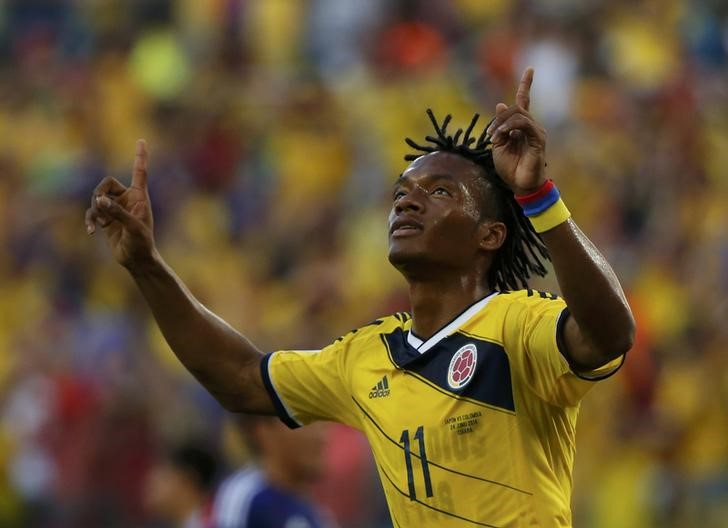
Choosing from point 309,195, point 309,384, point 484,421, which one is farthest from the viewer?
point 309,195

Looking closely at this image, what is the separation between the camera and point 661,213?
33.9 ft

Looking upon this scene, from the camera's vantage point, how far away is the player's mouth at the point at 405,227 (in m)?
4.65

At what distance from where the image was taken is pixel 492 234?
15.7ft

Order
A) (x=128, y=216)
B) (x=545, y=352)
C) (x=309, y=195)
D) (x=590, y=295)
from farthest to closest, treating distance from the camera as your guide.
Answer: (x=309, y=195) < (x=128, y=216) < (x=545, y=352) < (x=590, y=295)

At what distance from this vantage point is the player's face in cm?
465

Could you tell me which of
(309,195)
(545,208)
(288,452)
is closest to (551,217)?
(545,208)

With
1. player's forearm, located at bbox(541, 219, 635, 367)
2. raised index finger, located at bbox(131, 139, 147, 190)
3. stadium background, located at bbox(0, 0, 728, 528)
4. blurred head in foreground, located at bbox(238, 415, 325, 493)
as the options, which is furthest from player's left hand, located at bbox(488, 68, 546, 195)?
stadium background, located at bbox(0, 0, 728, 528)

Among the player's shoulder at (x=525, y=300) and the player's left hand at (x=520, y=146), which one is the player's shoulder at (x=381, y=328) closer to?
the player's shoulder at (x=525, y=300)

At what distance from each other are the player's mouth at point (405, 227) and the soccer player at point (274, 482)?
2300mm

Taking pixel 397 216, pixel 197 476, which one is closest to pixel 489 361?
pixel 397 216

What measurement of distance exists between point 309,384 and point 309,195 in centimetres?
692

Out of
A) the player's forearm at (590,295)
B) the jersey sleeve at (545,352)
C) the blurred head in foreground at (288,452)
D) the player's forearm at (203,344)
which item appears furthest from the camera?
the blurred head in foreground at (288,452)

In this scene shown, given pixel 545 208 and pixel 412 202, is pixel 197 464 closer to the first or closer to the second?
pixel 412 202

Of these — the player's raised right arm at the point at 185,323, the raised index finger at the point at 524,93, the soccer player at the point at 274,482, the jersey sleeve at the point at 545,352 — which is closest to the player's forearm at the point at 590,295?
the jersey sleeve at the point at 545,352
